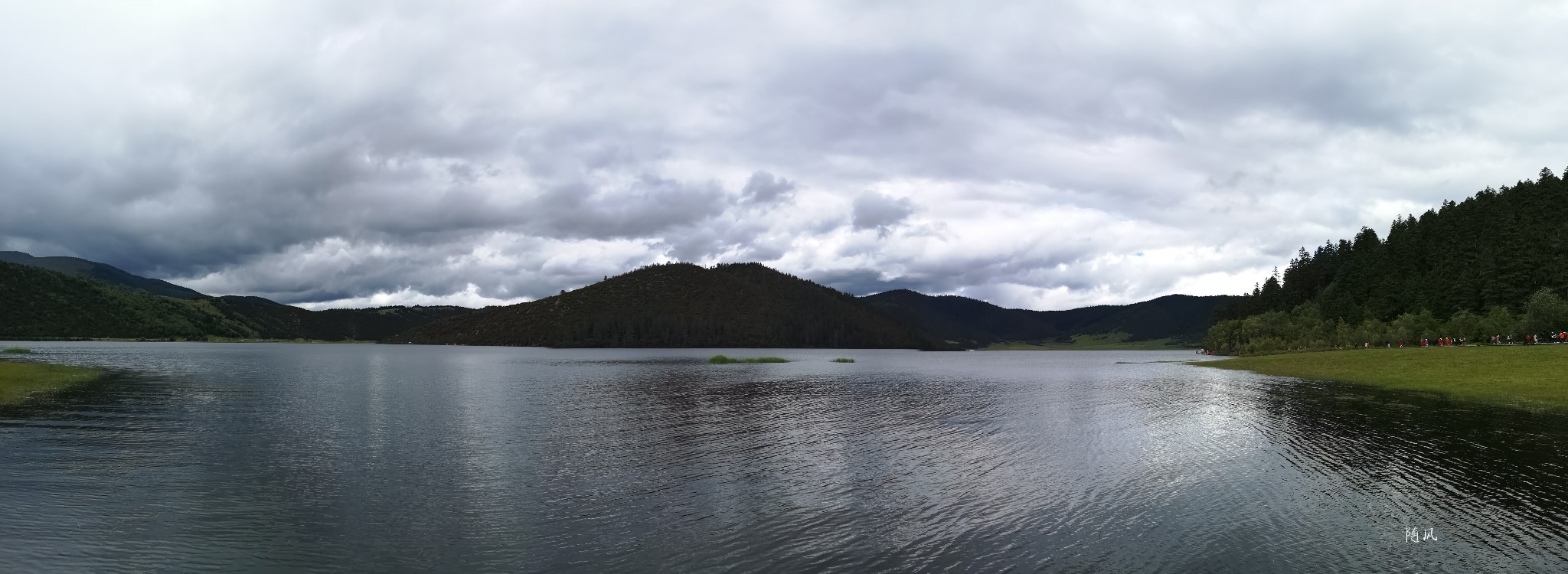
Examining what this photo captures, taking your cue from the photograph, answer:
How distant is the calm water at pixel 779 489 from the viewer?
20.9m

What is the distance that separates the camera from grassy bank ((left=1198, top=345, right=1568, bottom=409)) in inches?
2397

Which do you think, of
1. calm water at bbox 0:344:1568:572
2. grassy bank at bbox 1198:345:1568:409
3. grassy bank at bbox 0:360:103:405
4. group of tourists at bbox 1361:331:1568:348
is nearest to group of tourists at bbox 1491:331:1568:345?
group of tourists at bbox 1361:331:1568:348

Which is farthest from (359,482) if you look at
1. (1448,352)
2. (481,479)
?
(1448,352)

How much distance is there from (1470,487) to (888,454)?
23025mm

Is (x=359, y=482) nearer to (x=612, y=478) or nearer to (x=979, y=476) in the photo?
(x=612, y=478)

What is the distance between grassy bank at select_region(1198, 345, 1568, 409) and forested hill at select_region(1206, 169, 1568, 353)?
89.2ft

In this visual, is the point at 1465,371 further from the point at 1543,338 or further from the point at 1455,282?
the point at 1455,282

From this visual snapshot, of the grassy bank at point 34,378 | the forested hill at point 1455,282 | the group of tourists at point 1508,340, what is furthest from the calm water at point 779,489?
the forested hill at point 1455,282

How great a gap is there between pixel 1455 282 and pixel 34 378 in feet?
675

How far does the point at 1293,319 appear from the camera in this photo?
607ft

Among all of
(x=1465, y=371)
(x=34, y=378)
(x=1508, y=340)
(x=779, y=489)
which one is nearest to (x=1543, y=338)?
(x=1508, y=340)

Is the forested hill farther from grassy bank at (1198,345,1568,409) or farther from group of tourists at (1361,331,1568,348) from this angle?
grassy bank at (1198,345,1568,409)

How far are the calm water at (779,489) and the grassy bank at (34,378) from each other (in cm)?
788

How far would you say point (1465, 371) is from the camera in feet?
247
